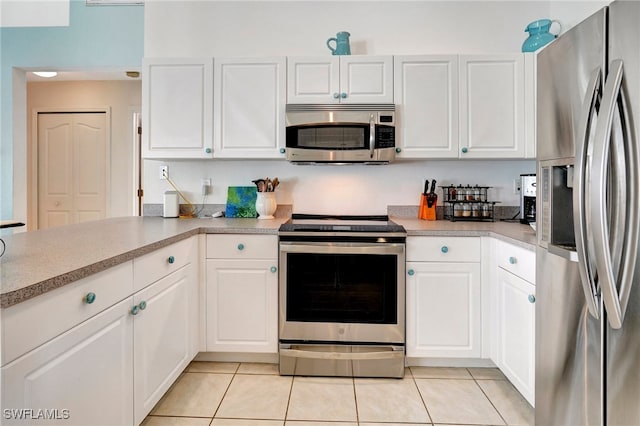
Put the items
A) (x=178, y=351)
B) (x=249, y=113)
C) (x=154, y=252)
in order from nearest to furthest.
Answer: (x=154, y=252), (x=178, y=351), (x=249, y=113)

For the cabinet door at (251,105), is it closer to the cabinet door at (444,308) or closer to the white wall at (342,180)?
the white wall at (342,180)

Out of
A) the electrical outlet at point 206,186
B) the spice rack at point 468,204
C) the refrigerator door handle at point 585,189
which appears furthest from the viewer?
the electrical outlet at point 206,186

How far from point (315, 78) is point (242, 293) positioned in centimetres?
153

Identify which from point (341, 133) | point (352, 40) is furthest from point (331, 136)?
point (352, 40)

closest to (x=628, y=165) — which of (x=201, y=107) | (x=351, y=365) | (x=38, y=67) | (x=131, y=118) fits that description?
(x=351, y=365)

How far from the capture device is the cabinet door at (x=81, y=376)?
0.90 metres

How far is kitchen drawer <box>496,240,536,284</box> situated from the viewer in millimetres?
1667

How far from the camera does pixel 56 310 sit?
1.00 meters

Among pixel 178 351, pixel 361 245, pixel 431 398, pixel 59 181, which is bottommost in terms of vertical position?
pixel 431 398

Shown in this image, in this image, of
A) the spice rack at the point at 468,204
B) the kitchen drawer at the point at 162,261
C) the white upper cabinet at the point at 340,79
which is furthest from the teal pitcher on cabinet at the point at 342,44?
the kitchen drawer at the point at 162,261

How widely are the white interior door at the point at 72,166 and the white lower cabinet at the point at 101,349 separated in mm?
3228

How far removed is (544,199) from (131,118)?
4.53 metres

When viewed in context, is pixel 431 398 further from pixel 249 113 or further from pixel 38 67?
pixel 38 67

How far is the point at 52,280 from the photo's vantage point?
964 mm
